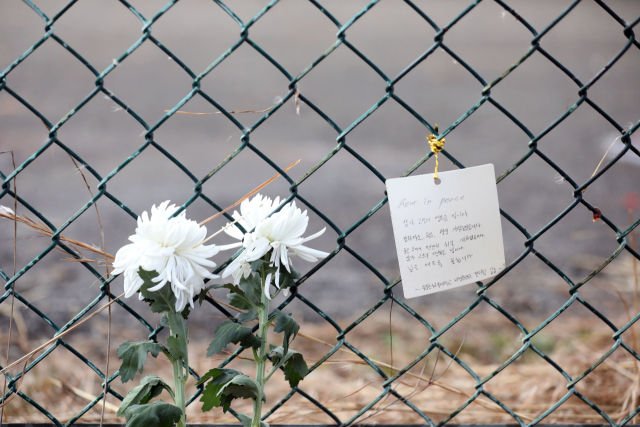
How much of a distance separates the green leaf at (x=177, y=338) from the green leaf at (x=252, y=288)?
9 centimetres

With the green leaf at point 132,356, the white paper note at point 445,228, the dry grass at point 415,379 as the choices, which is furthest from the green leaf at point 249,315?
the dry grass at point 415,379

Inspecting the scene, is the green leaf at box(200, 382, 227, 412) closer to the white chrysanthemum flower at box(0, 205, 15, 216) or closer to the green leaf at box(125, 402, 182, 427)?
the green leaf at box(125, 402, 182, 427)

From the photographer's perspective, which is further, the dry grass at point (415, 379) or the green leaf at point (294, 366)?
the dry grass at point (415, 379)

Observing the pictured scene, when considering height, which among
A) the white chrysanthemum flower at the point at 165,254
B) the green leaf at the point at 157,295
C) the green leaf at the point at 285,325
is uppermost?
the white chrysanthemum flower at the point at 165,254

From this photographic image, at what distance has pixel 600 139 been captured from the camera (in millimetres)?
3383

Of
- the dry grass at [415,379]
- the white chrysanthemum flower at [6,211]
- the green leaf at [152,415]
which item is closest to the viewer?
the green leaf at [152,415]

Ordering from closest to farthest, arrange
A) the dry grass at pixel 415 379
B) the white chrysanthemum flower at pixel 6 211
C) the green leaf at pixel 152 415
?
the green leaf at pixel 152 415
the white chrysanthemum flower at pixel 6 211
the dry grass at pixel 415 379

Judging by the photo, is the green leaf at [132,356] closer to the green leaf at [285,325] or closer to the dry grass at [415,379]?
the green leaf at [285,325]

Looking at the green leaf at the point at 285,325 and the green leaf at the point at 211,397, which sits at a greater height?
the green leaf at the point at 285,325

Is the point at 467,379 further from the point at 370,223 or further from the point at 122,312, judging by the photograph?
the point at 122,312

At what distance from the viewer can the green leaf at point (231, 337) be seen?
59 cm

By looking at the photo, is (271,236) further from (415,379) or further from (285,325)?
(415,379)

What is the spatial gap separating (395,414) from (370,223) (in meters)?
1.27

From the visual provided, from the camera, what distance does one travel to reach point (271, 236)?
602 mm
